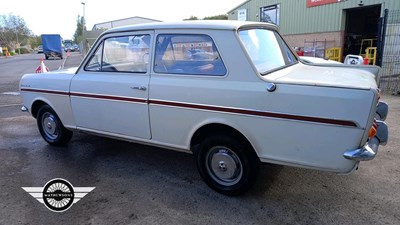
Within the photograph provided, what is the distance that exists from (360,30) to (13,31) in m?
74.2

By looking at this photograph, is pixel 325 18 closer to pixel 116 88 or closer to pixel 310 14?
pixel 310 14

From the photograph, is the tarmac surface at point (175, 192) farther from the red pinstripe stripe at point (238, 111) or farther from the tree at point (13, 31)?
the tree at point (13, 31)

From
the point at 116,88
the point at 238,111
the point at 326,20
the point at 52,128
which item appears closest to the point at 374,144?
the point at 238,111

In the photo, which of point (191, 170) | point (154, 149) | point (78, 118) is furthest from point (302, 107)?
point (78, 118)

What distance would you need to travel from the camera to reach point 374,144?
10.00ft

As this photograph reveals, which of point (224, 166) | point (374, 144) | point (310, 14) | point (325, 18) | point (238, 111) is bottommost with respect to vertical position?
point (224, 166)

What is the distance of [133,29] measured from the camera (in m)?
3.93

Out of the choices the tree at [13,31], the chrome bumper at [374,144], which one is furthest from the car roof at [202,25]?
the tree at [13,31]

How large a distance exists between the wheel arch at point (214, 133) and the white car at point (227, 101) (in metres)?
0.01

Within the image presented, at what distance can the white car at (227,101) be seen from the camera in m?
2.69

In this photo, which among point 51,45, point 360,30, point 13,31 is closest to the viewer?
point 360,30

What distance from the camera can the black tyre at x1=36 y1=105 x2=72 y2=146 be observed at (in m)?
4.94

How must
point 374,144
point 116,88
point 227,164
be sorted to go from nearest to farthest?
point 374,144 < point 227,164 < point 116,88

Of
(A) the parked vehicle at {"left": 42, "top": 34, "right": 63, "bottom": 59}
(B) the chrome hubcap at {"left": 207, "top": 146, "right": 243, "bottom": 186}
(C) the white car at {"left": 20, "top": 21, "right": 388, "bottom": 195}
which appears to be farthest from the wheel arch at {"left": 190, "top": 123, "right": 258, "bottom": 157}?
(A) the parked vehicle at {"left": 42, "top": 34, "right": 63, "bottom": 59}
